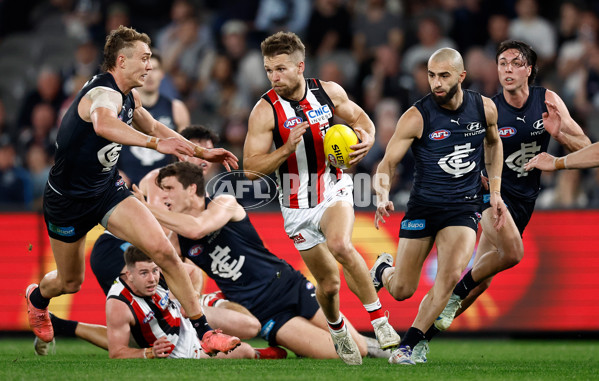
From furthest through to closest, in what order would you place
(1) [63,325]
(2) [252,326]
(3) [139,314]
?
(1) [63,325]
(2) [252,326]
(3) [139,314]

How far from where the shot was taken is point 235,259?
8.70 metres

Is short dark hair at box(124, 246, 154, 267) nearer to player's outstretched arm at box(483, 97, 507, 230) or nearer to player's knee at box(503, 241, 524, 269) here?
player's outstretched arm at box(483, 97, 507, 230)

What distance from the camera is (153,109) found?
10.6 meters

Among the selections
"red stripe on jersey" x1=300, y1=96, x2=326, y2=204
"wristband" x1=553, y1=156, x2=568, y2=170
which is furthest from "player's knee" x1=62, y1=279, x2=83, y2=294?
"wristband" x1=553, y1=156, x2=568, y2=170

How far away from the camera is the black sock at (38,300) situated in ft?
27.6

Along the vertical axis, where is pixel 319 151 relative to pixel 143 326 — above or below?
above

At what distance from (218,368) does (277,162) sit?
182 cm

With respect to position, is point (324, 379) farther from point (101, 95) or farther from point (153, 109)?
point (153, 109)

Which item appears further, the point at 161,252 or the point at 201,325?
the point at 201,325

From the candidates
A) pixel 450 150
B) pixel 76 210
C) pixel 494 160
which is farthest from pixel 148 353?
pixel 494 160

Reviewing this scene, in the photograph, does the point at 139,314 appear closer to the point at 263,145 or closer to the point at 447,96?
the point at 263,145

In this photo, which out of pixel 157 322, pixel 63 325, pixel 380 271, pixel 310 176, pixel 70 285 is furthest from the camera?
pixel 63 325

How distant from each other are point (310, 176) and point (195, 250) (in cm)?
166

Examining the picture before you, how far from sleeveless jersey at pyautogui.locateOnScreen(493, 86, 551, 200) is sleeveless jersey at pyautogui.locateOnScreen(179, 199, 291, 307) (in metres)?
2.61
